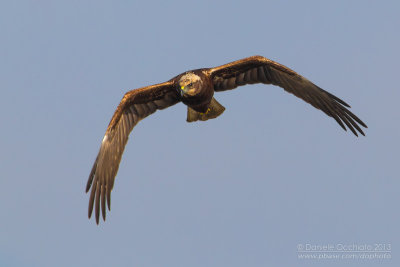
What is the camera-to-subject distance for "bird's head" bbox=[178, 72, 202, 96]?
564 inches

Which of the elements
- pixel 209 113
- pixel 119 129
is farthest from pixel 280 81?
pixel 119 129

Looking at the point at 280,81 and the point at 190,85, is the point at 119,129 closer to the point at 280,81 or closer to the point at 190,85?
the point at 190,85

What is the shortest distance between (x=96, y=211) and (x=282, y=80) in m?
4.60

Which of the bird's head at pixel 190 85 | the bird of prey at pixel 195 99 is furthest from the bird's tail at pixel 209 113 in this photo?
the bird's head at pixel 190 85

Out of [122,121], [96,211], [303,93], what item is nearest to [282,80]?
[303,93]

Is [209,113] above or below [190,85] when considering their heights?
below

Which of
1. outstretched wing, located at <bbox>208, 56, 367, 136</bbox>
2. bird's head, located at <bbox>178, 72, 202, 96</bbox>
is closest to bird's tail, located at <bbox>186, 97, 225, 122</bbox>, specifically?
outstretched wing, located at <bbox>208, 56, 367, 136</bbox>

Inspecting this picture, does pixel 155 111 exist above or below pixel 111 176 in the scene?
above

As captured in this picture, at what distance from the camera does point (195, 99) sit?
47.7 feet

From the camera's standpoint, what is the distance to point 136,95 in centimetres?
1527

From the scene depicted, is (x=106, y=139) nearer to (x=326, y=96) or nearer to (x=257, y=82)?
(x=257, y=82)

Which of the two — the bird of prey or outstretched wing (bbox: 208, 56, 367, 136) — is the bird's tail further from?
outstretched wing (bbox: 208, 56, 367, 136)

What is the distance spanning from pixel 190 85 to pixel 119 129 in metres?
1.94

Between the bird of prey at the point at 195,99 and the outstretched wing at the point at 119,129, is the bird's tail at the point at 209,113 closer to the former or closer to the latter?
the bird of prey at the point at 195,99
